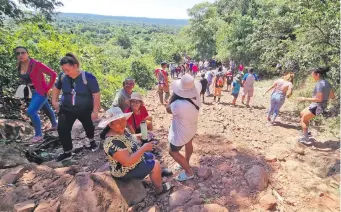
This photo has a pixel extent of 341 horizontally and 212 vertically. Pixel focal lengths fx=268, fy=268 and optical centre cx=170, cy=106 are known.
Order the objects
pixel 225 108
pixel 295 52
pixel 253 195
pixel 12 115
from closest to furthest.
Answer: pixel 253 195, pixel 12 115, pixel 295 52, pixel 225 108

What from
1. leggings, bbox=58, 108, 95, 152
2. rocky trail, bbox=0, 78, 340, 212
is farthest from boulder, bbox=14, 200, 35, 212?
leggings, bbox=58, 108, 95, 152

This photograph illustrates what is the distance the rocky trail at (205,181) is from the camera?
2.85 metres

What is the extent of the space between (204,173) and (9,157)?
270 cm

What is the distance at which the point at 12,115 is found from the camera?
18.1 feet

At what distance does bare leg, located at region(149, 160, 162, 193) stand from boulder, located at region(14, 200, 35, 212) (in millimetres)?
1256

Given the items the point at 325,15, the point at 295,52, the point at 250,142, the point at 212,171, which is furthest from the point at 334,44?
the point at 212,171

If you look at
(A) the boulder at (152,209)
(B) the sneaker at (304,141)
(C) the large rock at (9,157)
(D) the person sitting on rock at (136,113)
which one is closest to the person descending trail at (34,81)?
(C) the large rock at (9,157)

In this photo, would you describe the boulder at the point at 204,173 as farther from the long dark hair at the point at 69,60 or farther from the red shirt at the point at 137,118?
the long dark hair at the point at 69,60

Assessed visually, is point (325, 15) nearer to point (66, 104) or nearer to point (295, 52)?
point (295, 52)

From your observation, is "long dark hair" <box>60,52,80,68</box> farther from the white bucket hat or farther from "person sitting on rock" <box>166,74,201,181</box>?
"person sitting on rock" <box>166,74,201,181</box>

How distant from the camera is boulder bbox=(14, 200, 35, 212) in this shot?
107 inches

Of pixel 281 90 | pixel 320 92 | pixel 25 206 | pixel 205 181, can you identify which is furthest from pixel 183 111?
pixel 281 90

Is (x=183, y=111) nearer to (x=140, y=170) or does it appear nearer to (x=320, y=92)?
(x=140, y=170)

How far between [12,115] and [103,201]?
12.6 ft
